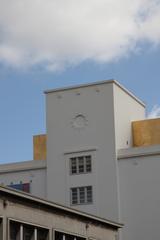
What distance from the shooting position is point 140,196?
48.1m

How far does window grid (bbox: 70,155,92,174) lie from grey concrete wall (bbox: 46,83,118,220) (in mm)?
378

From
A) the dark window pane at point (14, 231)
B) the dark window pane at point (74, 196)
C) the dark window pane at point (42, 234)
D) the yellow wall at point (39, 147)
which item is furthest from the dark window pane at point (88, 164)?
the dark window pane at point (14, 231)

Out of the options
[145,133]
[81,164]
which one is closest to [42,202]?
[81,164]

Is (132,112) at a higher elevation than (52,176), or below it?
higher

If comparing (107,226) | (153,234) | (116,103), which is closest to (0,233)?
(107,226)

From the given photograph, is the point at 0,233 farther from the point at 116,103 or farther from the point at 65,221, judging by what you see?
the point at 116,103

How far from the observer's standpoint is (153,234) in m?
47.0

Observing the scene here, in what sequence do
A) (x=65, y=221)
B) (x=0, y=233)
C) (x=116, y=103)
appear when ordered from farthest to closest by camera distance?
(x=116, y=103)
(x=65, y=221)
(x=0, y=233)

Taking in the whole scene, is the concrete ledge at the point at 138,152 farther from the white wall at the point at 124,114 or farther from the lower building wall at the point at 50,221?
the lower building wall at the point at 50,221

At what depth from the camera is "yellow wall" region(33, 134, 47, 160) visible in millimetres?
55281

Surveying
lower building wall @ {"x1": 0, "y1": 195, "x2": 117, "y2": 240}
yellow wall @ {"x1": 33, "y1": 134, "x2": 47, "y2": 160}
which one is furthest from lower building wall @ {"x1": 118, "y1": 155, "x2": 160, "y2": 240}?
A: lower building wall @ {"x1": 0, "y1": 195, "x2": 117, "y2": 240}

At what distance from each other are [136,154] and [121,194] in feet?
9.80

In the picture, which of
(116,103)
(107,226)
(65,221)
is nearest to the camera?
(65,221)

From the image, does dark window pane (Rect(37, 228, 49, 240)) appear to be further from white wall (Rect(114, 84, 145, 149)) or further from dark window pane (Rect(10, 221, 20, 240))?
white wall (Rect(114, 84, 145, 149))
